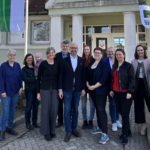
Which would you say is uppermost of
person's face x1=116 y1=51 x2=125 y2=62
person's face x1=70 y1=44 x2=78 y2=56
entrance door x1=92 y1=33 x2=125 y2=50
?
entrance door x1=92 y1=33 x2=125 y2=50

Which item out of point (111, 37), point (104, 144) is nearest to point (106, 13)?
point (111, 37)

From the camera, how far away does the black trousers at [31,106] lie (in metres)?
8.55

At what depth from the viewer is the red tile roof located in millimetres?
17375

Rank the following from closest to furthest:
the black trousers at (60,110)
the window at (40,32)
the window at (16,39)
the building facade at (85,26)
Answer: the black trousers at (60,110) → the building facade at (85,26) → the window at (40,32) → the window at (16,39)

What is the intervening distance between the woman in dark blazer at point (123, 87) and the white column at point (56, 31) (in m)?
8.42

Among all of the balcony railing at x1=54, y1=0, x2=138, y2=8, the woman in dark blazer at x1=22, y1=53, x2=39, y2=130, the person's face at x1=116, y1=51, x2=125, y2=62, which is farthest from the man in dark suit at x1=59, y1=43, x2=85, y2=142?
the balcony railing at x1=54, y1=0, x2=138, y2=8

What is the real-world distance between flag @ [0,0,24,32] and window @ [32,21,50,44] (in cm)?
561

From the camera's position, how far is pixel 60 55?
8195 millimetres

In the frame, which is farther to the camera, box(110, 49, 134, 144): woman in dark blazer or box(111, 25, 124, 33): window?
box(111, 25, 124, 33): window

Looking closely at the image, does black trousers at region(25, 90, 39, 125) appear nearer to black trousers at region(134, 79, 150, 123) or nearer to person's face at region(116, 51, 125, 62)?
person's face at region(116, 51, 125, 62)

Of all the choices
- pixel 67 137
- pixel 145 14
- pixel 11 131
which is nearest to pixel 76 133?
pixel 67 137

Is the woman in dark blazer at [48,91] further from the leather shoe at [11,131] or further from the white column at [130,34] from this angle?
the white column at [130,34]

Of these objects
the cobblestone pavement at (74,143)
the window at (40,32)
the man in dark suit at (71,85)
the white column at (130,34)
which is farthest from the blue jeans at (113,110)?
the window at (40,32)

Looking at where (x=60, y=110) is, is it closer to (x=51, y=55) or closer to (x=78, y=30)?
(x=51, y=55)
